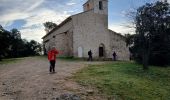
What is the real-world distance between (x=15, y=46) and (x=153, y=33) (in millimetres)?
44972

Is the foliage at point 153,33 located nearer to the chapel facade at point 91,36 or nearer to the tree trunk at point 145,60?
the tree trunk at point 145,60

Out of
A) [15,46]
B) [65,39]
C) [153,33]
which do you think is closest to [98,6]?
[65,39]

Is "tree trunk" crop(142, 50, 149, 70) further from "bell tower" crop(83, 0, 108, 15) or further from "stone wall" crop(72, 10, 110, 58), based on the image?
"bell tower" crop(83, 0, 108, 15)

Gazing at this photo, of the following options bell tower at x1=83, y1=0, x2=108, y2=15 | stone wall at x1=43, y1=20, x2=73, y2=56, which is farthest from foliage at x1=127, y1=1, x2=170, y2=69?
stone wall at x1=43, y1=20, x2=73, y2=56

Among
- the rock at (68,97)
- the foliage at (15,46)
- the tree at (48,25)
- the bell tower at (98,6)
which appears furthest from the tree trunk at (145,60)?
the tree at (48,25)

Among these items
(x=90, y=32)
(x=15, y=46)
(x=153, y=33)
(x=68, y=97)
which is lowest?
(x=68, y=97)

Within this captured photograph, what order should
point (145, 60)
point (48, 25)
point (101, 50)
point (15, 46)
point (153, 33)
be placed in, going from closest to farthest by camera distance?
point (145, 60) < point (153, 33) < point (101, 50) < point (15, 46) < point (48, 25)

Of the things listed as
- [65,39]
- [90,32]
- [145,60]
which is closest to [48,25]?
[65,39]

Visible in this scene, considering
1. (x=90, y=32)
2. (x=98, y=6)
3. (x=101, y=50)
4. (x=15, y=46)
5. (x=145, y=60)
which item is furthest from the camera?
(x=15, y=46)

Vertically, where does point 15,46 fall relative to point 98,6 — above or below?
below

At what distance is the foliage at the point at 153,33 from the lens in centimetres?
3384

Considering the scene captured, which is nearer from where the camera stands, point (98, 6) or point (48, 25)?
point (98, 6)

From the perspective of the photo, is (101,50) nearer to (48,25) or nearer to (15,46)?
(15,46)

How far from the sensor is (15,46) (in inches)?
2894
